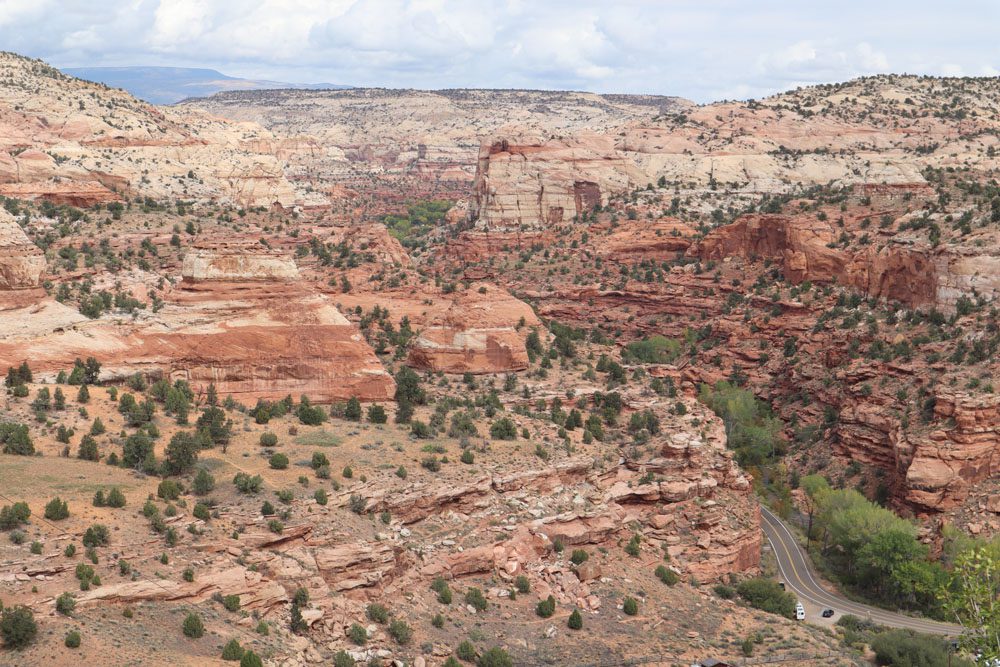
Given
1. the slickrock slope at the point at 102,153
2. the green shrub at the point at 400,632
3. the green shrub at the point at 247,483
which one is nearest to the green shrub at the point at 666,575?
the green shrub at the point at 400,632

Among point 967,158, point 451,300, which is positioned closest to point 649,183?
point 967,158

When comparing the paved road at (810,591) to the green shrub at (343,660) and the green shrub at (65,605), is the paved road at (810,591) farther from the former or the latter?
the green shrub at (65,605)

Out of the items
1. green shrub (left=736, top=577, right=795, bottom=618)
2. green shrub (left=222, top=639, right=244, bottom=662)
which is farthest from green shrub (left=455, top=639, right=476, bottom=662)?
green shrub (left=736, top=577, right=795, bottom=618)

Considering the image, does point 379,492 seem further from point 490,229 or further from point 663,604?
point 490,229

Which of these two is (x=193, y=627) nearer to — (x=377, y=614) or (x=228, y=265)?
(x=377, y=614)

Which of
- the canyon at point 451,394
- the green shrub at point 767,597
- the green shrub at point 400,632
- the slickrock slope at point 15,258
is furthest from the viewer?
the green shrub at point 767,597
